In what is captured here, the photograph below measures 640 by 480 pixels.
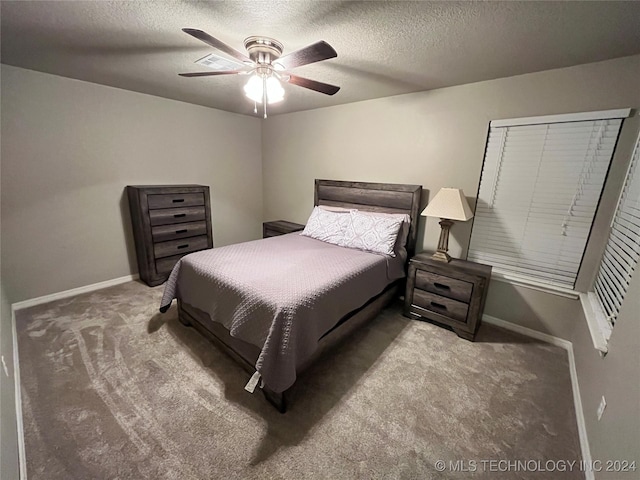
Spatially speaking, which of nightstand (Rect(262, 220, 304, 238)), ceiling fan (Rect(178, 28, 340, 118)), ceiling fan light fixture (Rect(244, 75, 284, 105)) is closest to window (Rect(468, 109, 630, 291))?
ceiling fan (Rect(178, 28, 340, 118))

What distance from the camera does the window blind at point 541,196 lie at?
1995 millimetres

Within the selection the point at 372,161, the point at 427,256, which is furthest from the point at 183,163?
the point at 427,256

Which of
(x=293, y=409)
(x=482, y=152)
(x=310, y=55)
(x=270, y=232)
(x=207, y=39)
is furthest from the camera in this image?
(x=270, y=232)

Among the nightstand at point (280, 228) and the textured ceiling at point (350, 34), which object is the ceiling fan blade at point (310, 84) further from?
the nightstand at point (280, 228)

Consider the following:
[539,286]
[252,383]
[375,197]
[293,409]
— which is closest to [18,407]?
[252,383]

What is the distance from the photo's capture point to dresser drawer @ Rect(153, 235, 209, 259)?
3141 millimetres

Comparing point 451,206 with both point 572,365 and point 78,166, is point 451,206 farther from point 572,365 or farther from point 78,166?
point 78,166

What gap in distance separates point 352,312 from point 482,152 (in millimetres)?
1906

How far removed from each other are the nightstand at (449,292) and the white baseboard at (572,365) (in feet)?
1.07

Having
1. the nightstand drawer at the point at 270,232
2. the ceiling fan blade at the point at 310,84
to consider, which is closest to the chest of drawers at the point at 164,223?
the nightstand drawer at the point at 270,232

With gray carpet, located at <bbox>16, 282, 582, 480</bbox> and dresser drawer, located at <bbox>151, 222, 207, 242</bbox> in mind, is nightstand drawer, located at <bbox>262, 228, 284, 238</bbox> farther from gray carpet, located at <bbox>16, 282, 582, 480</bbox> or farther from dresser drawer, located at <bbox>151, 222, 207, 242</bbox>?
gray carpet, located at <bbox>16, 282, 582, 480</bbox>

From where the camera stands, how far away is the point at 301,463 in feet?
4.25

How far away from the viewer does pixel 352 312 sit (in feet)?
7.16

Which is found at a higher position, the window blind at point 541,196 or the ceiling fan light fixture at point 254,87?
the ceiling fan light fixture at point 254,87
